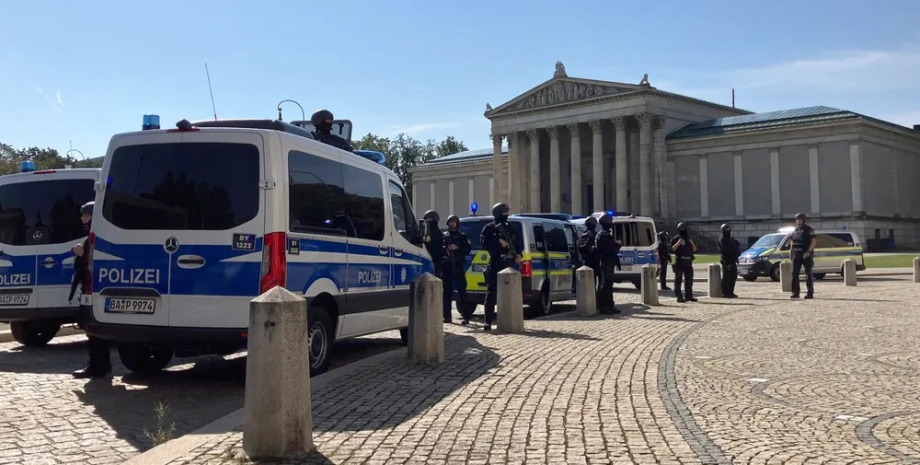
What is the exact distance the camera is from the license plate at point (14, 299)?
35.7ft

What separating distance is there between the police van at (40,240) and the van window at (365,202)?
13.5ft

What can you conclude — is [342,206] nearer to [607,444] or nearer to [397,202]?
[397,202]

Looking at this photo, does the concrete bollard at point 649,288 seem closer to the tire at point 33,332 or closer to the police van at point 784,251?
the tire at point 33,332

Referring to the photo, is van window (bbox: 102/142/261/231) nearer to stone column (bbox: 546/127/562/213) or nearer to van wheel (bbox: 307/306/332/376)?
van wheel (bbox: 307/306/332/376)

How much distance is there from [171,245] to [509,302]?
6.06m

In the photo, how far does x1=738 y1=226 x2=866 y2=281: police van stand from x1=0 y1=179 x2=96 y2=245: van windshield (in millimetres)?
26243

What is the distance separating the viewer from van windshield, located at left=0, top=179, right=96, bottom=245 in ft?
36.4

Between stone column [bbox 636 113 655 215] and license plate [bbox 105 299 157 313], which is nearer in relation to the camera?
license plate [bbox 105 299 157 313]

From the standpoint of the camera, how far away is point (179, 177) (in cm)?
784

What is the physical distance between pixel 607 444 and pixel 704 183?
A: 67105 mm

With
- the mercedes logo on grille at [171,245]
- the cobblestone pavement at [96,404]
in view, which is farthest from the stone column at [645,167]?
the mercedes logo on grille at [171,245]

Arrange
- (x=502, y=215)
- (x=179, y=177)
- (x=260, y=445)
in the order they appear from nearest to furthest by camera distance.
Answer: (x=260, y=445), (x=179, y=177), (x=502, y=215)

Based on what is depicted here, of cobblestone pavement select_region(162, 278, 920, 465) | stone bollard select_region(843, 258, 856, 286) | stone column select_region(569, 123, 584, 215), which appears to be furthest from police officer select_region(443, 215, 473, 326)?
stone column select_region(569, 123, 584, 215)

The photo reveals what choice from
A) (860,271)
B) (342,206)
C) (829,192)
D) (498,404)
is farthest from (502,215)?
(829,192)
